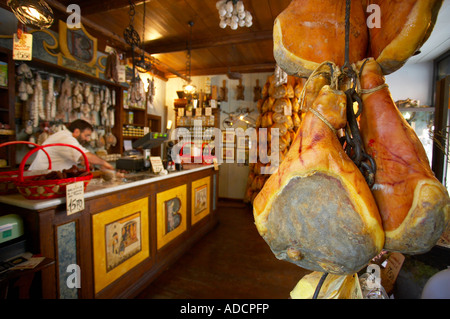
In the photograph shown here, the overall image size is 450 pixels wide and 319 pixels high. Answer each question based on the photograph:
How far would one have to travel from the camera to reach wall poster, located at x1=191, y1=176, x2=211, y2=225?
3.84m

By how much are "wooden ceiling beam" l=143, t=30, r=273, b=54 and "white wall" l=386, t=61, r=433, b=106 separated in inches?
102

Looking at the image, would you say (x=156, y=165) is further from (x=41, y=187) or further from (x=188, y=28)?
(x=188, y=28)

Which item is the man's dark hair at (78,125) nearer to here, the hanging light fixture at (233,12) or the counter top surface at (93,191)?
the counter top surface at (93,191)

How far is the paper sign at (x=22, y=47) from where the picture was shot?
198 centimetres

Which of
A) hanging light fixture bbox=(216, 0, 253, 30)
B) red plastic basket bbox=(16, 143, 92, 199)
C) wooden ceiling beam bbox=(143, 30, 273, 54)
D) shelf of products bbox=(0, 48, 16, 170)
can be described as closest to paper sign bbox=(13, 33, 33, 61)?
red plastic basket bbox=(16, 143, 92, 199)

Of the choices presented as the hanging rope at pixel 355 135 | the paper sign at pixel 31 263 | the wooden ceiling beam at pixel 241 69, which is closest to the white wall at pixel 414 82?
the wooden ceiling beam at pixel 241 69

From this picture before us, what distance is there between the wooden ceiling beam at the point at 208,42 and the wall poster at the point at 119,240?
352cm

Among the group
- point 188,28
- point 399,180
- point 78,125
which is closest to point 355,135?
point 399,180

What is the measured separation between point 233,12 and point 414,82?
3.78 m

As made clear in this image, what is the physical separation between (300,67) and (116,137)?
562 cm

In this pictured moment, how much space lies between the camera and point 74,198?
1702 mm
